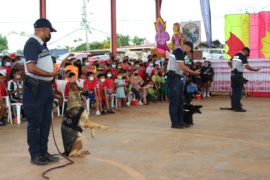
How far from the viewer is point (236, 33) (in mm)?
18875

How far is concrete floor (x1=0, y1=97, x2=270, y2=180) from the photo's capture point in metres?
5.66

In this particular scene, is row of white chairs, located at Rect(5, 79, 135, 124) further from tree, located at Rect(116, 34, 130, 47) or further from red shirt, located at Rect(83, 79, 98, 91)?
tree, located at Rect(116, 34, 130, 47)

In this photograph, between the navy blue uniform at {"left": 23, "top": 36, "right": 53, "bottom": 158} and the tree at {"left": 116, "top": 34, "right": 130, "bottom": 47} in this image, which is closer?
the navy blue uniform at {"left": 23, "top": 36, "right": 53, "bottom": 158}

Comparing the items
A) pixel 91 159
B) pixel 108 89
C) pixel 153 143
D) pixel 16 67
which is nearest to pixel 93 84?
pixel 108 89

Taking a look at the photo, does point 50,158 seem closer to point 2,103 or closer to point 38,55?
point 38,55

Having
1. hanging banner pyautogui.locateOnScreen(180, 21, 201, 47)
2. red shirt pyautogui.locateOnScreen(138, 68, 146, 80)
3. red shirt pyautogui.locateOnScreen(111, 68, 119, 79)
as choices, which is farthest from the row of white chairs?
hanging banner pyautogui.locateOnScreen(180, 21, 201, 47)

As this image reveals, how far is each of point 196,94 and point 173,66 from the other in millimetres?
7650

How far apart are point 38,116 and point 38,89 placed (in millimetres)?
384

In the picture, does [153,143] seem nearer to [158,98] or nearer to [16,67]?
[16,67]

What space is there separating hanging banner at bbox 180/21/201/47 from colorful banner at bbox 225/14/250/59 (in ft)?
3.98

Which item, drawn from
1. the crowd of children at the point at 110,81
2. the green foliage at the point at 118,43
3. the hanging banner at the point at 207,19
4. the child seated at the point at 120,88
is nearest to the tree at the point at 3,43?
the green foliage at the point at 118,43

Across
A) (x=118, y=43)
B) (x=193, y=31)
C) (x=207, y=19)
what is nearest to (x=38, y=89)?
(x=207, y=19)

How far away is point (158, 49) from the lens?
19.1 m

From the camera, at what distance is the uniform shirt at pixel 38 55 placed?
19.7ft
